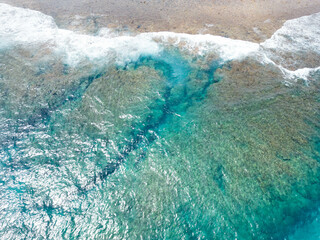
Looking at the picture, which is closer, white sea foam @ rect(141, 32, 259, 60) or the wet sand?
white sea foam @ rect(141, 32, 259, 60)

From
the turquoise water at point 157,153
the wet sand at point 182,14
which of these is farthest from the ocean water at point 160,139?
the wet sand at point 182,14

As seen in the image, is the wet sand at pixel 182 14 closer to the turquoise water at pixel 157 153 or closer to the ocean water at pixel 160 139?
the ocean water at pixel 160 139

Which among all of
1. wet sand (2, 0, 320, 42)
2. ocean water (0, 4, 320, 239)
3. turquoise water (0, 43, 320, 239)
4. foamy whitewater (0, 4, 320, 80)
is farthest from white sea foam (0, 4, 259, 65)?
turquoise water (0, 43, 320, 239)

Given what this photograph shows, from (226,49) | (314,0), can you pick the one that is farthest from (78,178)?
(314,0)

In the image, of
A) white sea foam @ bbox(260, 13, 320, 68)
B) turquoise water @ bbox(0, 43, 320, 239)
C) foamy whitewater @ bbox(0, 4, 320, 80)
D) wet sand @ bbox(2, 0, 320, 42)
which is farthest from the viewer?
wet sand @ bbox(2, 0, 320, 42)

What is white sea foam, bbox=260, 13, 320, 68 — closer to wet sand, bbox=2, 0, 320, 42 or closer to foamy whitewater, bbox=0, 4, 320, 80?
foamy whitewater, bbox=0, 4, 320, 80

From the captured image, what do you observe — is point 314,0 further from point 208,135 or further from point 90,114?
point 90,114

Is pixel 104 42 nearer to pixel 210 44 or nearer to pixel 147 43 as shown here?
pixel 147 43
